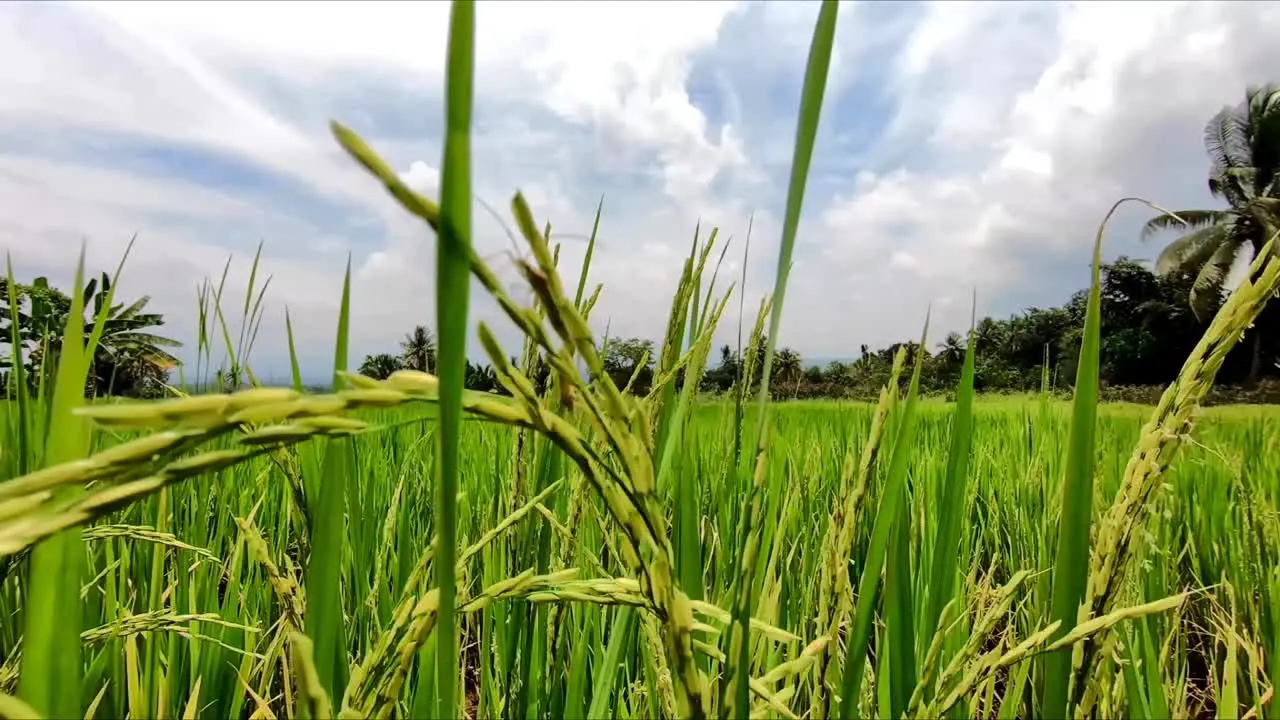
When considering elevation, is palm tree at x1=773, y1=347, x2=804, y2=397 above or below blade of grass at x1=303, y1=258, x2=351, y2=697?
above

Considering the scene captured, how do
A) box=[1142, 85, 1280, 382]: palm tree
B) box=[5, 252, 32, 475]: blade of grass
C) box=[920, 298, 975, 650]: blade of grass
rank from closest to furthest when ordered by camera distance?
box=[920, 298, 975, 650]: blade of grass → box=[5, 252, 32, 475]: blade of grass → box=[1142, 85, 1280, 382]: palm tree

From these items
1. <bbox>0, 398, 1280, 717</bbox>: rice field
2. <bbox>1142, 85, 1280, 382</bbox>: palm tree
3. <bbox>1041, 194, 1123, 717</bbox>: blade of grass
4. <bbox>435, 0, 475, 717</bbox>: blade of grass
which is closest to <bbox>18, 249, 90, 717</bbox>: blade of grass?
<bbox>0, 398, 1280, 717</bbox>: rice field

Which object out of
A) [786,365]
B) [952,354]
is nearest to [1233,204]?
[952,354]

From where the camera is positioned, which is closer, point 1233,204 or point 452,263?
point 452,263

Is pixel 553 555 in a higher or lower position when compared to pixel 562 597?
lower

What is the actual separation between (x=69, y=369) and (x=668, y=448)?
0.52 metres

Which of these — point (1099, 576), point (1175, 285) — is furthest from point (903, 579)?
point (1175, 285)

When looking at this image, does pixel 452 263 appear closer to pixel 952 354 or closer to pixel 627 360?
pixel 627 360

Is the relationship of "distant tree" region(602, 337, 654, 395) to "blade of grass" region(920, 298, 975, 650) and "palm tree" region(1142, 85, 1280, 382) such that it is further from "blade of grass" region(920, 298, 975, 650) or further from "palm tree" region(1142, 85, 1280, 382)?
"palm tree" region(1142, 85, 1280, 382)

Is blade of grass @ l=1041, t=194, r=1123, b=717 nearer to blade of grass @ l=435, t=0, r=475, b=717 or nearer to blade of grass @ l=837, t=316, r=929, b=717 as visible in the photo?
blade of grass @ l=837, t=316, r=929, b=717

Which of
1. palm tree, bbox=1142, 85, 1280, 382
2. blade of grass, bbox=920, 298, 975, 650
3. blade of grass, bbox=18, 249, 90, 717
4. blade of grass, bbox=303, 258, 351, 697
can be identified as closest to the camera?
blade of grass, bbox=18, 249, 90, 717

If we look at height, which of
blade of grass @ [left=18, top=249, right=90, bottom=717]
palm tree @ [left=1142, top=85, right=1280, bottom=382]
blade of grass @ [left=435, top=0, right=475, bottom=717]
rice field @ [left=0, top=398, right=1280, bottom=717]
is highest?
palm tree @ [left=1142, top=85, right=1280, bottom=382]

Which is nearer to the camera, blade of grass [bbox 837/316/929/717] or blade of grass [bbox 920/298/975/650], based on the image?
blade of grass [bbox 837/316/929/717]

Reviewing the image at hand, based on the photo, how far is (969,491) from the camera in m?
2.25
